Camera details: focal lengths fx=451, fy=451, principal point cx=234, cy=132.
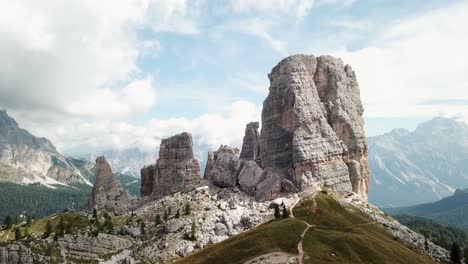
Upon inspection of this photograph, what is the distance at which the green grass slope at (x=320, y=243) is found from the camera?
387ft

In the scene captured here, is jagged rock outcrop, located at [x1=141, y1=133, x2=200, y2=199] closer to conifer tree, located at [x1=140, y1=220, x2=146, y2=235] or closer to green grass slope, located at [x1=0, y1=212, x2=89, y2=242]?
conifer tree, located at [x1=140, y1=220, x2=146, y2=235]

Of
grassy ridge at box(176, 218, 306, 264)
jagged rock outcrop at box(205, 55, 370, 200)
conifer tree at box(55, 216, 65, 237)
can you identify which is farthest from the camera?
jagged rock outcrop at box(205, 55, 370, 200)

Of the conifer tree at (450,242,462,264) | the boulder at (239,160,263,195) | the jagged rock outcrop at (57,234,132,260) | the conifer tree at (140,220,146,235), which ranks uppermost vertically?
the boulder at (239,160,263,195)

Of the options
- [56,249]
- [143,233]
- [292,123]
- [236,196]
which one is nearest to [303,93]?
[292,123]

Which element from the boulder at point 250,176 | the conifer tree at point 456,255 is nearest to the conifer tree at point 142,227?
the boulder at point 250,176

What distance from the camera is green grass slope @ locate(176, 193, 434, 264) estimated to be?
118 meters

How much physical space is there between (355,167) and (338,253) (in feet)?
274

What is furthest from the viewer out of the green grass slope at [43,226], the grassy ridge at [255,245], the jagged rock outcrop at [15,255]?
the green grass slope at [43,226]

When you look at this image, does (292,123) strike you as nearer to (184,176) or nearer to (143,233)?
(184,176)

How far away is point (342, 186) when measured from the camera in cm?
18625

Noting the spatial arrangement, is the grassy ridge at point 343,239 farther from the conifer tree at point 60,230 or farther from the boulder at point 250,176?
the conifer tree at point 60,230

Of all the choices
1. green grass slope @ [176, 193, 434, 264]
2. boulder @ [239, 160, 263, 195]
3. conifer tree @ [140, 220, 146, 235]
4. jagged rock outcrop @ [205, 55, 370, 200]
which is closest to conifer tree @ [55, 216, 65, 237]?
conifer tree @ [140, 220, 146, 235]

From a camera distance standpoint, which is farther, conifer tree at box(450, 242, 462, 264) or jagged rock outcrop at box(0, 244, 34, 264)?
conifer tree at box(450, 242, 462, 264)

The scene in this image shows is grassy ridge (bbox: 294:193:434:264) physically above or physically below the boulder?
below
